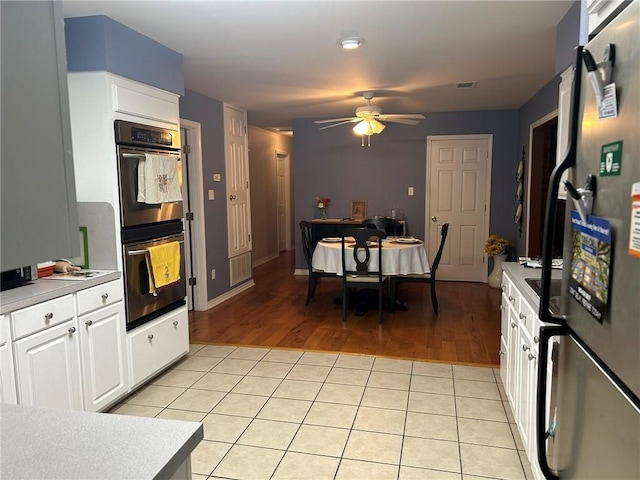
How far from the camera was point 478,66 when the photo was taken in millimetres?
3928

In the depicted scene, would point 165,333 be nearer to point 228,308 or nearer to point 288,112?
point 228,308

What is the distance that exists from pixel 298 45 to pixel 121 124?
4.39 ft

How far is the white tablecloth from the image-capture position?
457 centimetres

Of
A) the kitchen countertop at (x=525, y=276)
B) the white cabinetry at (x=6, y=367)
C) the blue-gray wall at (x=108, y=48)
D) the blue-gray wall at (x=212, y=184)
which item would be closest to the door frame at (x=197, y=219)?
the blue-gray wall at (x=212, y=184)

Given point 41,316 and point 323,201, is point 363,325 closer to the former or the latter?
point 323,201

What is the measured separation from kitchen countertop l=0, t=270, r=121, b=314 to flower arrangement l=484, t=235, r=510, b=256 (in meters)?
4.76

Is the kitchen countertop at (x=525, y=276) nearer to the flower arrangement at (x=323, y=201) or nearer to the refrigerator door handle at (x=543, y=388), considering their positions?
the refrigerator door handle at (x=543, y=388)

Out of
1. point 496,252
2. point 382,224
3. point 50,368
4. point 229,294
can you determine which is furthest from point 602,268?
point 496,252

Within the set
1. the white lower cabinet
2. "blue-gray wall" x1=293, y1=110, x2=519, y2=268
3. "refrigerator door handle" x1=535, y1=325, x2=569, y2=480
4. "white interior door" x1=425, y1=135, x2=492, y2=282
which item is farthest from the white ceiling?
"refrigerator door handle" x1=535, y1=325, x2=569, y2=480

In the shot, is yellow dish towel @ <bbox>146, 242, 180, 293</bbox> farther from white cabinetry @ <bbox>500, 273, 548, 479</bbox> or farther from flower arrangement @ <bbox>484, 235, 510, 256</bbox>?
flower arrangement @ <bbox>484, 235, 510, 256</bbox>

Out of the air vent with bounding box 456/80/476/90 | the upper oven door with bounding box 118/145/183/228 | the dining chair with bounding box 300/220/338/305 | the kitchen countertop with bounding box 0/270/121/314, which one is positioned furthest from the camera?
the dining chair with bounding box 300/220/338/305

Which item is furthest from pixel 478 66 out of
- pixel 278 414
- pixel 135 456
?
pixel 135 456

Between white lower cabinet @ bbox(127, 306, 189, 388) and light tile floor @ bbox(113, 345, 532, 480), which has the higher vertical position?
white lower cabinet @ bbox(127, 306, 189, 388)

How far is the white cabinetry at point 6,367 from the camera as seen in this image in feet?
6.60
